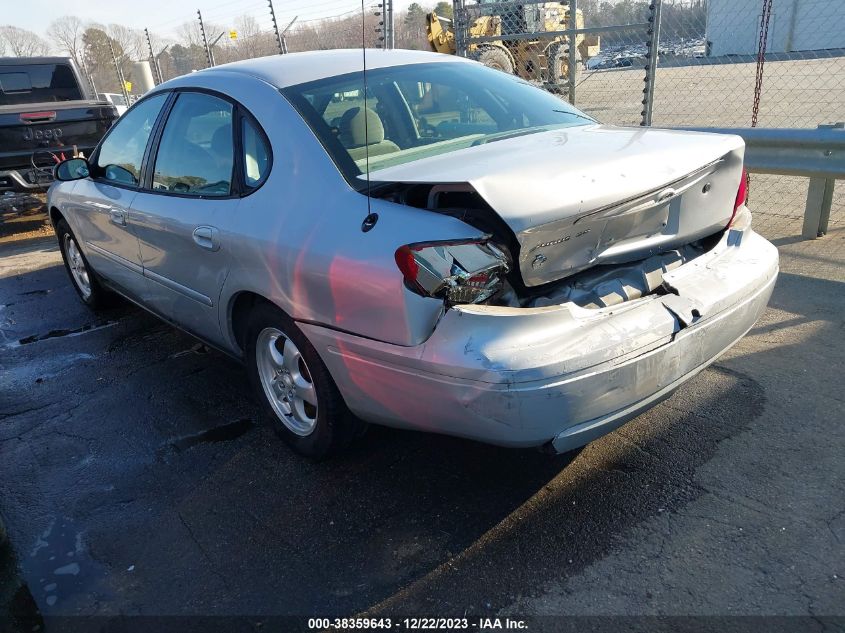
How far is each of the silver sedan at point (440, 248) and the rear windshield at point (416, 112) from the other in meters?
0.01

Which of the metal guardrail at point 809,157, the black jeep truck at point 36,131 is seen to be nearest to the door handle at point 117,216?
the metal guardrail at point 809,157

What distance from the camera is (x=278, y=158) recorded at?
2.83 metres

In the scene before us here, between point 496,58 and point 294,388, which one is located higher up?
point 496,58

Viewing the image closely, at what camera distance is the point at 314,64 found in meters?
3.29

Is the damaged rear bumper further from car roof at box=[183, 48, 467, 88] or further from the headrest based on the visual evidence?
car roof at box=[183, 48, 467, 88]

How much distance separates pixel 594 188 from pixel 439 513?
1380 mm

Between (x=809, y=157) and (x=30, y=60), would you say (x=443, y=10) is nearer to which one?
(x=30, y=60)

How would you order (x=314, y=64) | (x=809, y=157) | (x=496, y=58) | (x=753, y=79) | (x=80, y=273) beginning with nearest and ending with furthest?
(x=314, y=64) < (x=809, y=157) < (x=80, y=273) < (x=496, y=58) < (x=753, y=79)

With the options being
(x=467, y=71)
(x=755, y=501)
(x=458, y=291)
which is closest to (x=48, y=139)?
(x=467, y=71)

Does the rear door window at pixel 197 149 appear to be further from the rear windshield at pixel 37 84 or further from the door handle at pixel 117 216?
the rear windshield at pixel 37 84

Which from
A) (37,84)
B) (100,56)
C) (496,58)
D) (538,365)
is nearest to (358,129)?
(538,365)

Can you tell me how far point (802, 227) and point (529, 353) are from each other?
4569 millimetres

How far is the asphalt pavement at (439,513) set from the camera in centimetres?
223

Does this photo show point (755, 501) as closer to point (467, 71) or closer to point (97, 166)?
point (467, 71)
